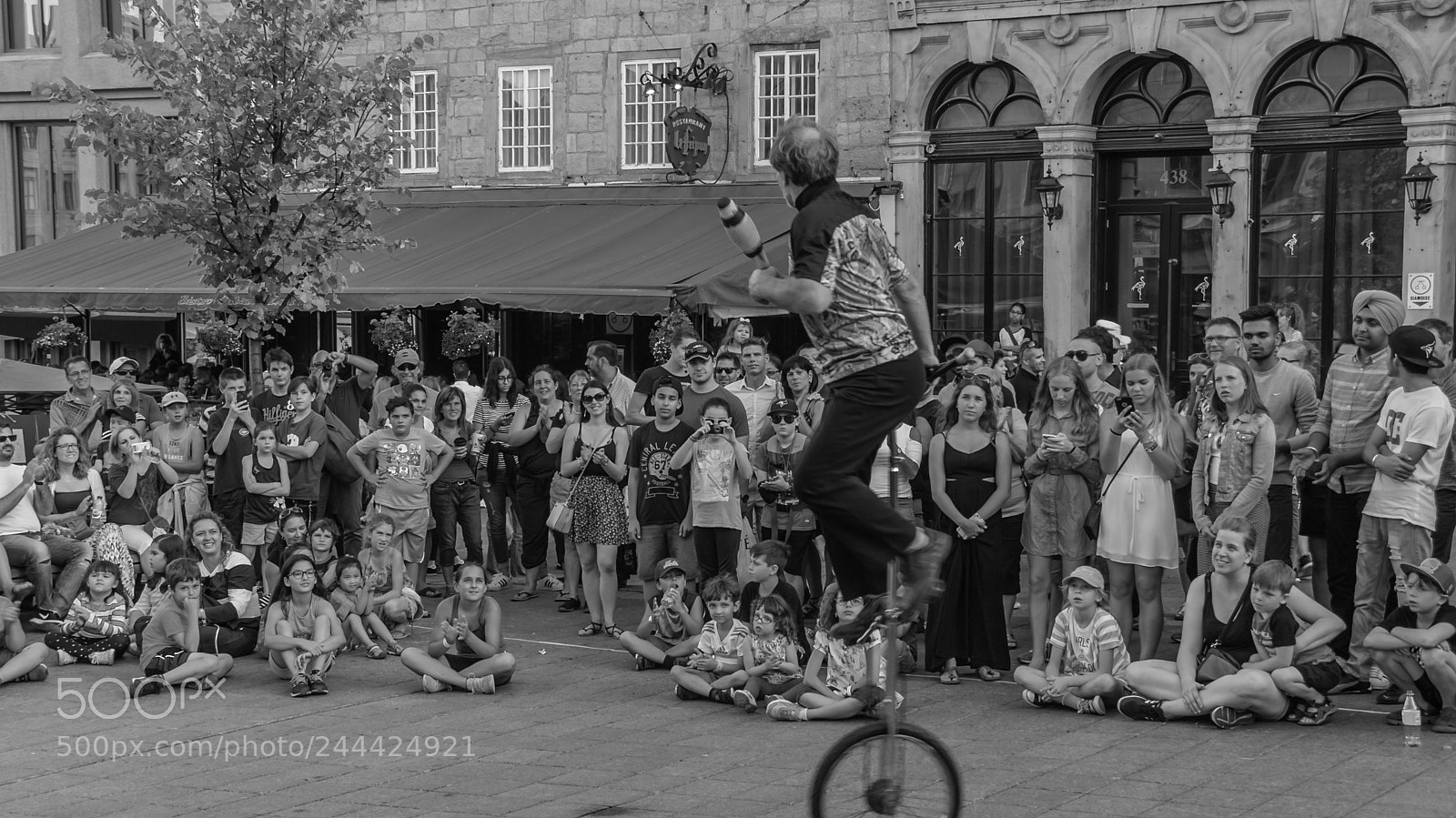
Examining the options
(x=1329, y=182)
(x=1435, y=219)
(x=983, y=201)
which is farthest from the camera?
(x=983, y=201)

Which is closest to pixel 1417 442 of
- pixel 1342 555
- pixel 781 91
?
pixel 1342 555

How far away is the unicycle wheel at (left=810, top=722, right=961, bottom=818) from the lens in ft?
18.0

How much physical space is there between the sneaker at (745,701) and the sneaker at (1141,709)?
1.79m

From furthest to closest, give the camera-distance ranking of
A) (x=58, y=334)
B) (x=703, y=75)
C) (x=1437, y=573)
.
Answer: (x=58, y=334), (x=703, y=75), (x=1437, y=573)

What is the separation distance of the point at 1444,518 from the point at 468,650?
5108 mm

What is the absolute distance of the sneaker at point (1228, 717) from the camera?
25.5 feet

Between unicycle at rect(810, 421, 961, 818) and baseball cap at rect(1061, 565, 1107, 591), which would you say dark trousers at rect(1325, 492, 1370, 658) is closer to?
baseball cap at rect(1061, 565, 1107, 591)

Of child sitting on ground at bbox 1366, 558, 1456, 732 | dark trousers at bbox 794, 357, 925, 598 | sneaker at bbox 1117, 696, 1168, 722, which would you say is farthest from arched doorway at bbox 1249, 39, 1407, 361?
dark trousers at bbox 794, 357, 925, 598

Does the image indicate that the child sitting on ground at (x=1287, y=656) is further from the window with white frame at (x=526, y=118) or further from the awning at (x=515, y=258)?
the window with white frame at (x=526, y=118)

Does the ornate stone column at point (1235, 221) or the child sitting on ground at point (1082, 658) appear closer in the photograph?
the child sitting on ground at point (1082, 658)

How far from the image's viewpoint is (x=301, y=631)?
9.46 metres

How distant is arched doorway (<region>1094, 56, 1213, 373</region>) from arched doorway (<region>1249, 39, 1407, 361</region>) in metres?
0.64

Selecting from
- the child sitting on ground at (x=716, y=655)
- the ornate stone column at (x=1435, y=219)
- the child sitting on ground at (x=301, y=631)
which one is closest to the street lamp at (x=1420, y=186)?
the ornate stone column at (x=1435, y=219)

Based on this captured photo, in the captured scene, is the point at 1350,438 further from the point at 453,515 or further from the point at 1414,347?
the point at 453,515
